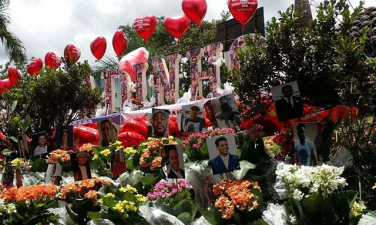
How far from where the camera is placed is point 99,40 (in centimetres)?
1205

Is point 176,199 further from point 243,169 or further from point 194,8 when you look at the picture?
point 194,8

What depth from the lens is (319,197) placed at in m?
1.89

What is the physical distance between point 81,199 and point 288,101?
1228 mm

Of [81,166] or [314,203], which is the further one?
[81,166]

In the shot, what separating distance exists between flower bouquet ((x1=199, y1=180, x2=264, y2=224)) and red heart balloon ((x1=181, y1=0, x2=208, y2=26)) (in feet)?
24.2

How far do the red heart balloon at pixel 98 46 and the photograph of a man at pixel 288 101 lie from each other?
1014cm

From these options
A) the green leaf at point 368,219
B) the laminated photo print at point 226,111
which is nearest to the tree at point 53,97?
the laminated photo print at point 226,111

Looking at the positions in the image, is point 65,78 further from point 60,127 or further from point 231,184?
point 231,184

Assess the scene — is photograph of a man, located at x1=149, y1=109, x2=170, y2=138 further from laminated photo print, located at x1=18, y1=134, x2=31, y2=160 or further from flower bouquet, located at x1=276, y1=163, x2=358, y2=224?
flower bouquet, located at x1=276, y1=163, x2=358, y2=224

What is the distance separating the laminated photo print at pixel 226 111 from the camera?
2811 millimetres

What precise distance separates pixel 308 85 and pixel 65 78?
2.86 m

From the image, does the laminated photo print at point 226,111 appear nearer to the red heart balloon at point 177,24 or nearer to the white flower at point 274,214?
the white flower at point 274,214

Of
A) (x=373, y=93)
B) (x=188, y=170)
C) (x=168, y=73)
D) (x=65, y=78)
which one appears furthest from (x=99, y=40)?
(x=373, y=93)

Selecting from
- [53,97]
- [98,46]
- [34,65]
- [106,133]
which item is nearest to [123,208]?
[106,133]
